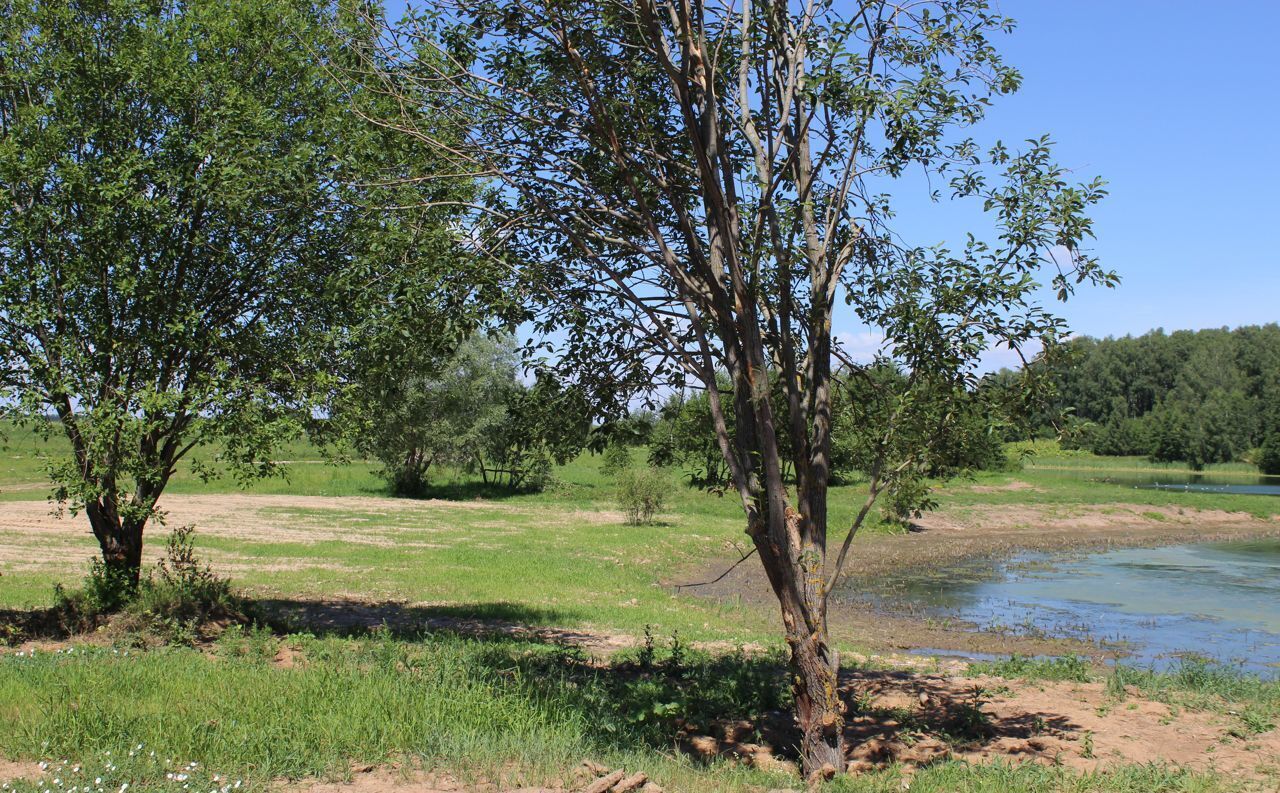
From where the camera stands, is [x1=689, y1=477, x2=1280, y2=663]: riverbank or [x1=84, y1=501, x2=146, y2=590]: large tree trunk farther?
[x1=689, y1=477, x2=1280, y2=663]: riverbank

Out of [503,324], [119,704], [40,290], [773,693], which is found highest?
[40,290]

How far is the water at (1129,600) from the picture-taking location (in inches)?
692

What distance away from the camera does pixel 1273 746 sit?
→ 850 centimetres

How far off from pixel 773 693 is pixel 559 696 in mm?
2510

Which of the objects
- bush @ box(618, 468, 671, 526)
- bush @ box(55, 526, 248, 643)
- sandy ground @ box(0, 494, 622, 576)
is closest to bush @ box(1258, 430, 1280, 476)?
sandy ground @ box(0, 494, 622, 576)

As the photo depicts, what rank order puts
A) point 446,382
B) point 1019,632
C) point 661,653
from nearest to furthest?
Result: point 661,653 < point 1019,632 < point 446,382

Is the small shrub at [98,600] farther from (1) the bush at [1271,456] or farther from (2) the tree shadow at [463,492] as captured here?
(1) the bush at [1271,456]

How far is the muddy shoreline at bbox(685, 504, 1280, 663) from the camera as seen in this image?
1655 centimetres

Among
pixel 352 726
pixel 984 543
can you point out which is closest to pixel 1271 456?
pixel 984 543

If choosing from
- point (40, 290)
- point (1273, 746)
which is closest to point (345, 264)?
point (40, 290)

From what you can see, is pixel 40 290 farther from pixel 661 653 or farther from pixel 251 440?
pixel 661 653

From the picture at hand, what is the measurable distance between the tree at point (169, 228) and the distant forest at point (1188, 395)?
7208 cm

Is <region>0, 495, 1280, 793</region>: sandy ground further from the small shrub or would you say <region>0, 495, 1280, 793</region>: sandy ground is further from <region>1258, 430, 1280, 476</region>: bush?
<region>1258, 430, 1280, 476</region>: bush

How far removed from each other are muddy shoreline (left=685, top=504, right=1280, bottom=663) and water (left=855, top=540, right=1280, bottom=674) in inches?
35.3
